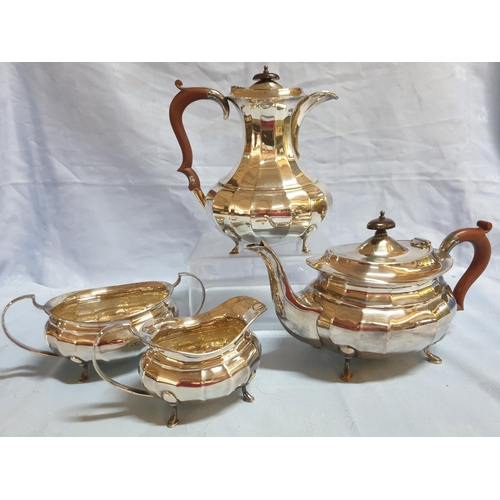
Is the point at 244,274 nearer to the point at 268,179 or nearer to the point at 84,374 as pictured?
the point at 268,179

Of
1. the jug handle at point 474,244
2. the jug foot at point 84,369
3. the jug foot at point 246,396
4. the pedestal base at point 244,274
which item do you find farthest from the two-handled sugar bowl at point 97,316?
the jug handle at point 474,244

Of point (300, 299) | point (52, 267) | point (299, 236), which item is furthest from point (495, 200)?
point (52, 267)

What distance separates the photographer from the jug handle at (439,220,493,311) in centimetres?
104

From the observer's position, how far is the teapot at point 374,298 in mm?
952

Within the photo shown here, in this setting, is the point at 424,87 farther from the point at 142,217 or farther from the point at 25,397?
the point at 25,397

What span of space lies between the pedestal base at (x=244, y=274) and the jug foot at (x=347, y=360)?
0.28 meters

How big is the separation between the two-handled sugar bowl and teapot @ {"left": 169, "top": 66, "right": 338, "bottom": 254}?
0.84 ft

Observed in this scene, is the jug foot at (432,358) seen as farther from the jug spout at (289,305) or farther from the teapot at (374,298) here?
the jug spout at (289,305)

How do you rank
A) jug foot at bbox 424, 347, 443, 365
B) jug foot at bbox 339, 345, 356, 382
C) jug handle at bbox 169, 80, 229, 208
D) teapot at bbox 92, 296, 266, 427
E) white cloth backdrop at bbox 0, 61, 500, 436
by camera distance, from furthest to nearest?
white cloth backdrop at bbox 0, 61, 500, 436
jug handle at bbox 169, 80, 229, 208
jug foot at bbox 424, 347, 443, 365
jug foot at bbox 339, 345, 356, 382
teapot at bbox 92, 296, 266, 427

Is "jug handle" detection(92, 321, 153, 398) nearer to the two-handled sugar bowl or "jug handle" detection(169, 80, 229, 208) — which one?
the two-handled sugar bowl

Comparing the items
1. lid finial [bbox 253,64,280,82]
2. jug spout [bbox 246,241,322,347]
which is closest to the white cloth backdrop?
lid finial [bbox 253,64,280,82]

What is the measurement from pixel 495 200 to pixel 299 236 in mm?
→ 1008

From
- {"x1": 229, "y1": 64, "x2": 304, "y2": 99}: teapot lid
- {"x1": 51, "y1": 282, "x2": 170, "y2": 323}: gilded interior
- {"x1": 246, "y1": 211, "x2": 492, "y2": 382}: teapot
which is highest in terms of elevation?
{"x1": 229, "y1": 64, "x2": 304, "y2": 99}: teapot lid

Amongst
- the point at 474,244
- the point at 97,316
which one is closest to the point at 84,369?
the point at 97,316
